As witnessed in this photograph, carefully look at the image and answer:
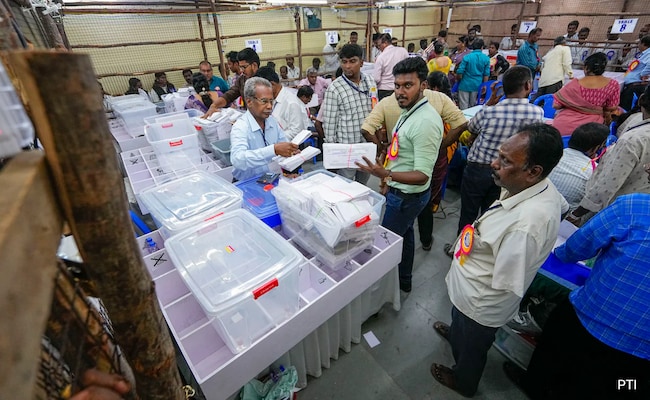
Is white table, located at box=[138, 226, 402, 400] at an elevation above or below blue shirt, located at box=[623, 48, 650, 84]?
below

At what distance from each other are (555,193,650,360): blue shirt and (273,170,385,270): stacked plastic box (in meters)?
1.05

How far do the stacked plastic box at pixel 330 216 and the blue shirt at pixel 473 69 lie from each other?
5673 millimetres

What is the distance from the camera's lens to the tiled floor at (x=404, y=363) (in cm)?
198

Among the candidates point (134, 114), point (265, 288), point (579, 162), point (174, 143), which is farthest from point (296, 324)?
point (134, 114)

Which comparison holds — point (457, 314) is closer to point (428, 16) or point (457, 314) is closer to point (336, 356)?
point (336, 356)

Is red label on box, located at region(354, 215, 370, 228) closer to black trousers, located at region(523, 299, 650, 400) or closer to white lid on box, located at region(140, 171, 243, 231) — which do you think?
white lid on box, located at region(140, 171, 243, 231)

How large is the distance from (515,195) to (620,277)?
56 cm

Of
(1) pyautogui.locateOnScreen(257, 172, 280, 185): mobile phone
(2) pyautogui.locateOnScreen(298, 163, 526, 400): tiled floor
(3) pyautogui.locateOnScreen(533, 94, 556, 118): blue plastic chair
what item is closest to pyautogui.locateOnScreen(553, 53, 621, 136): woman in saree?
(3) pyautogui.locateOnScreen(533, 94, 556, 118): blue plastic chair

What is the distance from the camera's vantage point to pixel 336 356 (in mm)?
2145

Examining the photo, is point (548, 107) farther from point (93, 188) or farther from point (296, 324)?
point (93, 188)

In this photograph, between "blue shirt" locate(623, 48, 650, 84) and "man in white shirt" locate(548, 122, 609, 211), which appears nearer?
"man in white shirt" locate(548, 122, 609, 211)

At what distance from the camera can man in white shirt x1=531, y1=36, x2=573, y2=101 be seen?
5.55 metres

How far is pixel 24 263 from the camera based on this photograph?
31 centimetres

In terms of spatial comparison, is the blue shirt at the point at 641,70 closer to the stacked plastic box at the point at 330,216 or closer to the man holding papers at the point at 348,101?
the man holding papers at the point at 348,101
